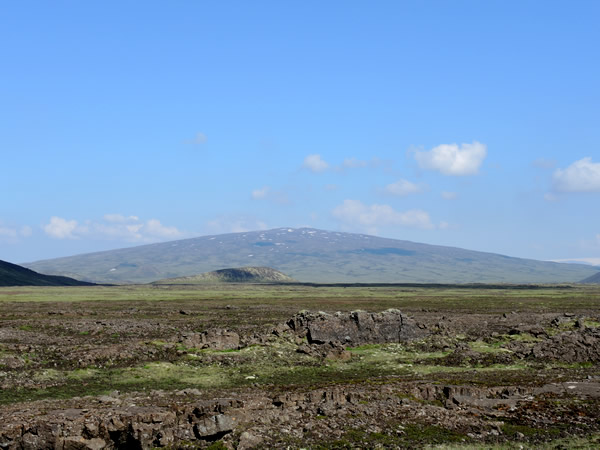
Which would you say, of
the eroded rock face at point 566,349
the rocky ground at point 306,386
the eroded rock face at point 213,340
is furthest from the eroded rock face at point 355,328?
the eroded rock face at point 566,349

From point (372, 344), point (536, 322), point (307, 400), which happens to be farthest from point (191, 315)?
point (307, 400)

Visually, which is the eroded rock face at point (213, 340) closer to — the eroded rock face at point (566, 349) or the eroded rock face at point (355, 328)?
the eroded rock face at point (355, 328)

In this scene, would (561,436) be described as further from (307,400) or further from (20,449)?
(20,449)

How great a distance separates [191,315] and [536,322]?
42773 mm

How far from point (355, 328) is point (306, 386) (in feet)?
57.5

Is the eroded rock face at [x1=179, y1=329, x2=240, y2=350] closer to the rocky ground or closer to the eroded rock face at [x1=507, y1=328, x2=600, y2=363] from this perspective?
the rocky ground

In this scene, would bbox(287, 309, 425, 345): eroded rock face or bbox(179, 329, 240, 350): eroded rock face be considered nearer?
bbox(179, 329, 240, 350): eroded rock face

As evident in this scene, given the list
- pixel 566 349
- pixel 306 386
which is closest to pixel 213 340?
pixel 306 386

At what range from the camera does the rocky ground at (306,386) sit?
65.7 ft

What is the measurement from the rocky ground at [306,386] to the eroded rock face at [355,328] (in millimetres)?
107

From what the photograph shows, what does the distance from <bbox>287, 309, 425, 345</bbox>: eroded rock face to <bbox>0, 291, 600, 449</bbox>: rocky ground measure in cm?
11

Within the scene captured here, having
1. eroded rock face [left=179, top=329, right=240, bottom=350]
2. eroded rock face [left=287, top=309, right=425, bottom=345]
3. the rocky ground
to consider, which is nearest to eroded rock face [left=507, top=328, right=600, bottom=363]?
the rocky ground

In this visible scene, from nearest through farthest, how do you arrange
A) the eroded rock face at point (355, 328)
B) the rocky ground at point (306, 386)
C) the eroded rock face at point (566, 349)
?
1. the rocky ground at point (306, 386)
2. the eroded rock face at point (566, 349)
3. the eroded rock face at point (355, 328)

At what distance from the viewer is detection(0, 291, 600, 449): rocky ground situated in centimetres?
2002
